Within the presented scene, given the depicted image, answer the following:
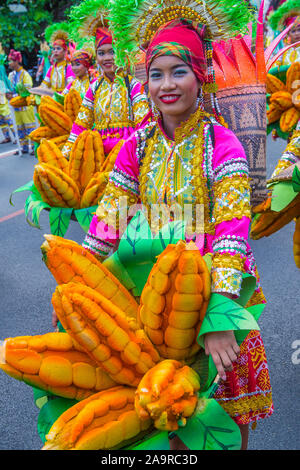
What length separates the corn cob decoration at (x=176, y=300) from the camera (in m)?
1.14

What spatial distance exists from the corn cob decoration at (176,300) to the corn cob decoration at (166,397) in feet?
0.30

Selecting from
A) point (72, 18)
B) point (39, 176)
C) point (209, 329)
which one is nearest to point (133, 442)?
point (209, 329)

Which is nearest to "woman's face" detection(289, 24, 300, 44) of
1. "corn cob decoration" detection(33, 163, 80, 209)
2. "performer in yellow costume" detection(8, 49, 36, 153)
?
"corn cob decoration" detection(33, 163, 80, 209)

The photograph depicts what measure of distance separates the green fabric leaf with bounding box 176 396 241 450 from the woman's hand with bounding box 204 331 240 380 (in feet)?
0.31

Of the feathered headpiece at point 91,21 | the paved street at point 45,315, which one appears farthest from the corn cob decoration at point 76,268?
the feathered headpiece at point 91,21

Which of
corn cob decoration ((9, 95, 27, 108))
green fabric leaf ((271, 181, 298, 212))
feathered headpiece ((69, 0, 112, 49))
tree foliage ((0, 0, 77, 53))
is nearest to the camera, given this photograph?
green fabric leaf ((271, 181, 298, 212))

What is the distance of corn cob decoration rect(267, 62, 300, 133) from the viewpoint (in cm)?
371

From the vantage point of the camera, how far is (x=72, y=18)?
3.30m

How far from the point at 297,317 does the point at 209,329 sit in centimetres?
260

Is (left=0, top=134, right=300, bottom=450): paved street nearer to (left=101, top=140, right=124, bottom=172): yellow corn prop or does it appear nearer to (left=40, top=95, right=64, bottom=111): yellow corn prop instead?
(left=101, top=140, right=124, bottom=172): yellow corn prop

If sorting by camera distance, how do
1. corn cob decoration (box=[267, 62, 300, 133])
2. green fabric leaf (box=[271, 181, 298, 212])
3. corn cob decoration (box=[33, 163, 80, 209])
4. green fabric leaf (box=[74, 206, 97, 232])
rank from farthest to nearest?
corn cob decoration (box=[267, 62, 300, 133]), green fabric leaf (box=[74, 206, 97, 232]), corn cob decoration (box=[33, 163, 80, 209]), green fabric leaf (box=[271, 181, 298, 212])

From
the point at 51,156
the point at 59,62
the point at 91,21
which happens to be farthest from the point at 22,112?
the point at 51,156

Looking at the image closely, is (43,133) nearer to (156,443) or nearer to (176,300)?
(176,300)
